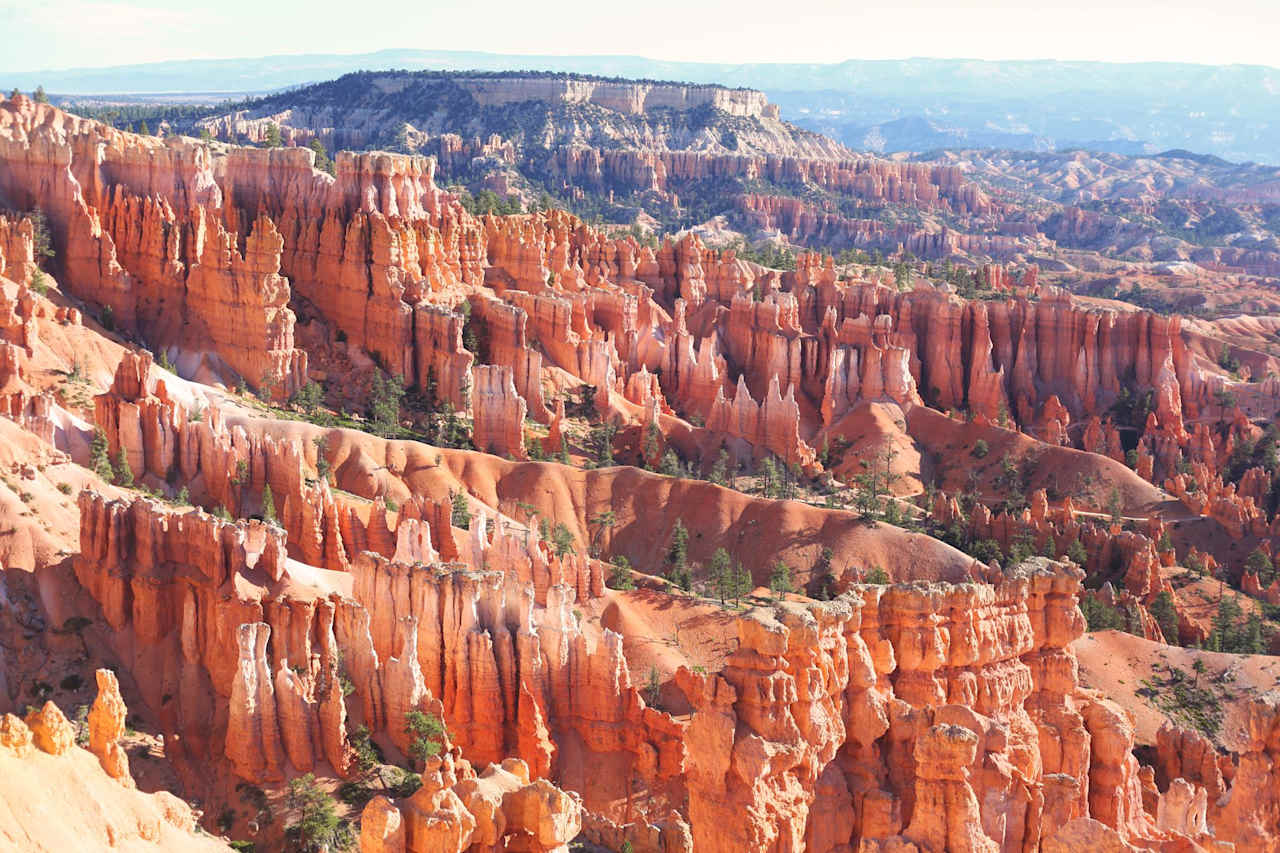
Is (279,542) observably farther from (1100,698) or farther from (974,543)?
(974,543)

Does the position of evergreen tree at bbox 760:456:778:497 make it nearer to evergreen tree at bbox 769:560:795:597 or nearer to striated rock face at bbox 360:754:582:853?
evergreen tree at bbox 769:560:795:597

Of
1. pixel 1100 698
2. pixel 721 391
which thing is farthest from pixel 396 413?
pixel 1100 698

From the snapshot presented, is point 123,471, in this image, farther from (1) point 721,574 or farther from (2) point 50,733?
(2) point 50,733

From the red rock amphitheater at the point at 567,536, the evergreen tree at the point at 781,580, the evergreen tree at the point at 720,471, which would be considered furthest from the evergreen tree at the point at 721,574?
the evergreen tree at the point at 720,471

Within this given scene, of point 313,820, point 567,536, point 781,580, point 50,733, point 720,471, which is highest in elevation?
point 50,733

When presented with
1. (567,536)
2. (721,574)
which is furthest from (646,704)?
(567,536)

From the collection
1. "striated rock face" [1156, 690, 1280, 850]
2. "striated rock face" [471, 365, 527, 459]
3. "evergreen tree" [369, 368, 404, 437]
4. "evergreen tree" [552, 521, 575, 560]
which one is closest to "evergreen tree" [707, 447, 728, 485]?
"striated rock face" [471, 365, 527, 459]

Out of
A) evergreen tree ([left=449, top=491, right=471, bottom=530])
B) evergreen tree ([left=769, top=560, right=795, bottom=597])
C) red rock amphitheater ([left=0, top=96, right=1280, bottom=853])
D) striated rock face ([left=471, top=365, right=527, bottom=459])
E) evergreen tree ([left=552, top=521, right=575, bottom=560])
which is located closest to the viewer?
red rock amphitheater ([left=0, top=96, right=1280, bottom=853])

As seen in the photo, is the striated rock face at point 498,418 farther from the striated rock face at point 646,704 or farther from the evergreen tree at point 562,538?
the striated rock face at point 646,704
